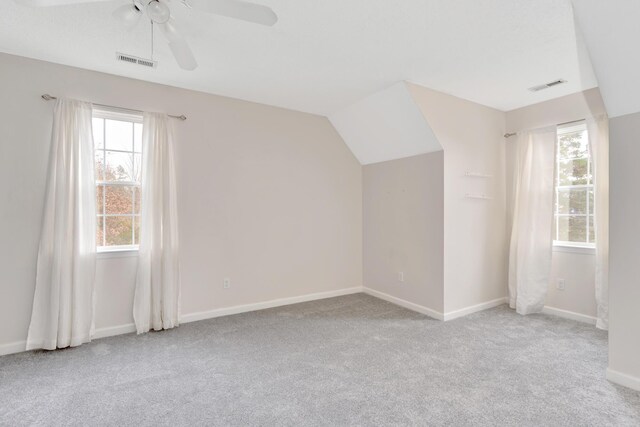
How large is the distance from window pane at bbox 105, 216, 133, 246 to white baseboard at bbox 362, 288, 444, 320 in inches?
123

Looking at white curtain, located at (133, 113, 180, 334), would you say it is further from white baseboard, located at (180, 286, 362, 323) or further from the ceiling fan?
the ceiling fan

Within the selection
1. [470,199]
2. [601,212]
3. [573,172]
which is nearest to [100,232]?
[470,199]

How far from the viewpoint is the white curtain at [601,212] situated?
3.11m

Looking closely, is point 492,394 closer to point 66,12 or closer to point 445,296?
point 445,296

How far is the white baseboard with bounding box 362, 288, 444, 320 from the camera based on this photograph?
3.51m

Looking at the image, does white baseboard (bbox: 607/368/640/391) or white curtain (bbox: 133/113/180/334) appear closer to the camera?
white baseboard (bbox: 607/368/640/391)

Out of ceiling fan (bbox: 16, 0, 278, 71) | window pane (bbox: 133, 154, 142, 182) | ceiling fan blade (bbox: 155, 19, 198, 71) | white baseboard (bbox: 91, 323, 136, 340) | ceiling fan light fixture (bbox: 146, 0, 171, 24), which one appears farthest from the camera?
window pane (bbox: 133, 154, 142, 182)

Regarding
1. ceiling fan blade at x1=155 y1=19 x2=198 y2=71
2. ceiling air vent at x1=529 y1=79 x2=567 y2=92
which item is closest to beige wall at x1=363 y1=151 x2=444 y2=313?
ceiling air vent at x1=529 y1=79 x2=567 y2=92

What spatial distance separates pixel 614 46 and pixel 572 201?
2276 millimetres

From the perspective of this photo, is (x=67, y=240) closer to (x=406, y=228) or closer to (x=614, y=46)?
(x=406, y=228)

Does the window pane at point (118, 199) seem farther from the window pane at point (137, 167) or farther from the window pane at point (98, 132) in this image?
the window pane at point (98, 132)

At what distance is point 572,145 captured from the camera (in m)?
3.57

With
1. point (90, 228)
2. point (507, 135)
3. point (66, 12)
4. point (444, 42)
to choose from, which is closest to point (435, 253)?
point (507, 135)

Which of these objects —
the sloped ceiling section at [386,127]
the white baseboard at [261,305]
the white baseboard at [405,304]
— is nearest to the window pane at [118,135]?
the white baseboard at [261,305]
